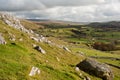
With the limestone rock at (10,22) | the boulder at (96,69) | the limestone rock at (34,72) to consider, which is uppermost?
the limestone rock at (10,22)

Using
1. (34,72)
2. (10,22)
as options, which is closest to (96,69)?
(34,72)

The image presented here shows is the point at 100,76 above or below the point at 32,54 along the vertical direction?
below

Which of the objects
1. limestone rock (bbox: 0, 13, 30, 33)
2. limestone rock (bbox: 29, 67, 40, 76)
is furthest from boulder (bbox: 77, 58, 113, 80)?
limestone rock (bbox: 0, 13, 30, 33)

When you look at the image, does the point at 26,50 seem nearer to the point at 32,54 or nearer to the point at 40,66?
the point at 32,54

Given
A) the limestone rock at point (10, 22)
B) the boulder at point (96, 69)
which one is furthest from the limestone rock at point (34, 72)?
the limestone rock at point (10, 22)

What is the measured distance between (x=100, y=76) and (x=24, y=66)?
16.6 meters

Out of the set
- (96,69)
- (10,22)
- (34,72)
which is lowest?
(96,69)

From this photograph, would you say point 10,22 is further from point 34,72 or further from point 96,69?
point 34,72

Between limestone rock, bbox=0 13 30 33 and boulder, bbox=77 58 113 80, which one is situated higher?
limestone rock, bbox=0 13 30 33

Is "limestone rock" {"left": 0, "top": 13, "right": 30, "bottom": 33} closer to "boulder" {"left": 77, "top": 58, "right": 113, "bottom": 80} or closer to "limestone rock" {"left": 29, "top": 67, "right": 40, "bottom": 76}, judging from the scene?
"boulder" {"left": 77, "top": 58, "right": 113, "bottom": 80}

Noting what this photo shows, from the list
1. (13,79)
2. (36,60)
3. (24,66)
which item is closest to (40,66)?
(36,60)

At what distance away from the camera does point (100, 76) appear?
48.1 meters

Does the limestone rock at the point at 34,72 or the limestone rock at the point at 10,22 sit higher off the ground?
the limestone rock at the point at 10,22

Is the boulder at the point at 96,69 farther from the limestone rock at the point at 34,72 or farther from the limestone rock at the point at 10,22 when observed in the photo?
the limestone rock at the point at 10,22
